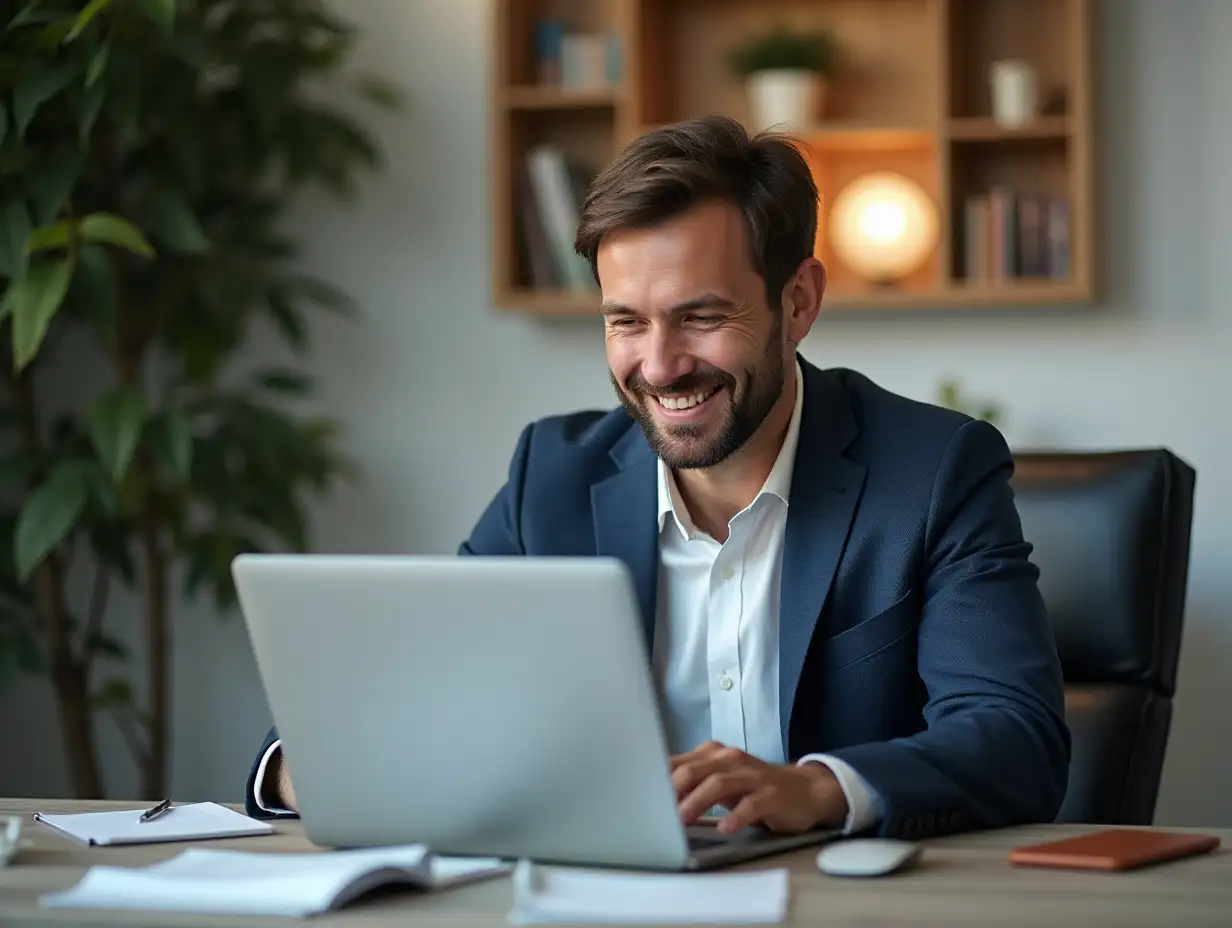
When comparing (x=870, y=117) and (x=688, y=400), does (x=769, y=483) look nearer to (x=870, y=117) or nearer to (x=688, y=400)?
(x=688, y=400)

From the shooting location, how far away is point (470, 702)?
115 centimetres

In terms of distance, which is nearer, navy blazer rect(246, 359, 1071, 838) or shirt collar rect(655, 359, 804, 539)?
navy blazer rect(246, 359, 1071, 838)

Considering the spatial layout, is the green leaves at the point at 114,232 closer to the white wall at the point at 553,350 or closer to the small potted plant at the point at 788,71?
the white wall at the point at 553,350

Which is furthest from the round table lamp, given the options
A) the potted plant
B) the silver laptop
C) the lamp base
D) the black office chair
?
the silver laptop

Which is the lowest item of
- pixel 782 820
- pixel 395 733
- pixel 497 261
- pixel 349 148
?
pixel 782 820

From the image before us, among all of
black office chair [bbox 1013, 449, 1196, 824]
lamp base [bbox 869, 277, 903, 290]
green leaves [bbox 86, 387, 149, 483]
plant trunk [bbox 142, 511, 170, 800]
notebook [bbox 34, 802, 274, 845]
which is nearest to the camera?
notebook [bbox 34, 802, 274, 845]

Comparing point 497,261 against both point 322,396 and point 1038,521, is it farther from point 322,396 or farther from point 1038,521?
point 1038,521

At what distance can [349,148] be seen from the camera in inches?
121

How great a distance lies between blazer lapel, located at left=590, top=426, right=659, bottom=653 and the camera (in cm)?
178

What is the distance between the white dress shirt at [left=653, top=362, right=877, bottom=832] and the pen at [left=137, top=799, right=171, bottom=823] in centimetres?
53

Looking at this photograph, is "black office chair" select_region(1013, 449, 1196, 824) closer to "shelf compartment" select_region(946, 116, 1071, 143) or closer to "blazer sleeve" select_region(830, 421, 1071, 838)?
"blazer sleeve" select_region(830, 421, 1071, 838)

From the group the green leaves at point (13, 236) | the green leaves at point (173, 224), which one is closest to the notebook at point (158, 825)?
the green leaves at point (13, 236)

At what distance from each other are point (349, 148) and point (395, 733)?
2.08 m

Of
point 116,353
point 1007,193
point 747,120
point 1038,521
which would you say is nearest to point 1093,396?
point 1007,193
